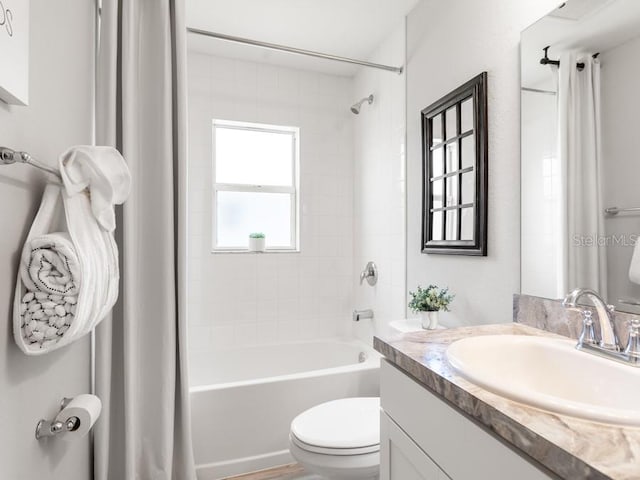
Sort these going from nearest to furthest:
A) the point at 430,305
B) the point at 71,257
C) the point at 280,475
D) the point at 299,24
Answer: the point at 71,257, the point at 430,305, the point at 280,475, the point at 299,24

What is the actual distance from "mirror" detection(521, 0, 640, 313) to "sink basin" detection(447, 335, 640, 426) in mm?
238

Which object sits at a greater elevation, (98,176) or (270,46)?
(270,46)

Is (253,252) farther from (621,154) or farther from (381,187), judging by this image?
(621,154)

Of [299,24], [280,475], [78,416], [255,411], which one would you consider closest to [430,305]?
[255,411]

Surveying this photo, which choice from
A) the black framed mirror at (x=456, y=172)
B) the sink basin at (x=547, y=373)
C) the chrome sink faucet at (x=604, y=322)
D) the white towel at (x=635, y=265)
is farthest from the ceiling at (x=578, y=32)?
the sink basin at (x=547, y=373)

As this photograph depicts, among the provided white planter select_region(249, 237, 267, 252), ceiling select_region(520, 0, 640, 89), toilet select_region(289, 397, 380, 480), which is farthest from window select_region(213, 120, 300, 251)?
ceiling select_region(520, 0, 640, 89)

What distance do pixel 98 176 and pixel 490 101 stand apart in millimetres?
1475

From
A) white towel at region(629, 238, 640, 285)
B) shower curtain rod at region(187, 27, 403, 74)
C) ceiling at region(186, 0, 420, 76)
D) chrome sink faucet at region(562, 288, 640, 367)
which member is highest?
ceiling at region(186, 0, 420, 76)

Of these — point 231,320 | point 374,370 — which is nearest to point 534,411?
point 374,370

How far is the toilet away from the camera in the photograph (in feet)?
4.14

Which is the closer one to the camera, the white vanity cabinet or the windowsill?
the white vanity cabinet

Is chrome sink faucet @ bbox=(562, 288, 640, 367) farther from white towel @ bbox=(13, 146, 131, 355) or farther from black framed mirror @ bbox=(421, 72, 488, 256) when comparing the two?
white towel @ bbox=(13, 146, 131, 355)

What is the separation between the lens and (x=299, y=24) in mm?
2225

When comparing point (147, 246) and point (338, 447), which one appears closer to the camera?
point (338, 447)
